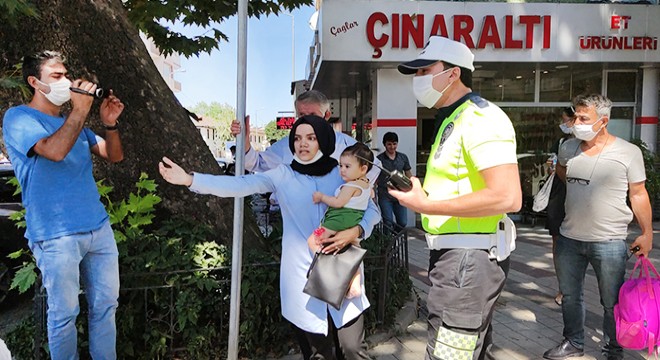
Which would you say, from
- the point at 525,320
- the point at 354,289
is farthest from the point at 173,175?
the point at 525,320

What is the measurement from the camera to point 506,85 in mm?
11719

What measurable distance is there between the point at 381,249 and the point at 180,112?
85.9 inches

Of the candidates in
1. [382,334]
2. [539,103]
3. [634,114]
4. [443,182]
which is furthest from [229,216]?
[634,114]

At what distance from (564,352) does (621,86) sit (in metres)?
9.93

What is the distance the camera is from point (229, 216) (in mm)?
4348

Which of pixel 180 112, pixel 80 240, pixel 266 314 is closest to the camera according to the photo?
pixel 80 240

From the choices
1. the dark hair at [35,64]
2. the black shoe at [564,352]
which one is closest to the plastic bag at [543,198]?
the black shoe at [564,352]

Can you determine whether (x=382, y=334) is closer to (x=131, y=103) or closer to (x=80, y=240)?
(x=80, y=240)

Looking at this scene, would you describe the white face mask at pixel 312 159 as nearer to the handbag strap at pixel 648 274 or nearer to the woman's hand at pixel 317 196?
the woman's hand at pixel 317 196

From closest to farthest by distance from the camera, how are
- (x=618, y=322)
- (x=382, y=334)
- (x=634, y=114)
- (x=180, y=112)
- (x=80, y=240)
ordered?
(x=80, y=240) < (x=618, y=322) < (x=382, y=334) < (x=180, y=112) < (x=634, y=114)

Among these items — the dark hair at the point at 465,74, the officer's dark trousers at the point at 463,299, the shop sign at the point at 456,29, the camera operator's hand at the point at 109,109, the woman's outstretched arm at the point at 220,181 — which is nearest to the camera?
the officer's dark trousers at the point at 463,299

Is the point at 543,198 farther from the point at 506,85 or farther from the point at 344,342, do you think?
the point at 506,85

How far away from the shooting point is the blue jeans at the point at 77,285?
2.74 m

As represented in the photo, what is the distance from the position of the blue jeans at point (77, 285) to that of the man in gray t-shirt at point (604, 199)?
3.18m
